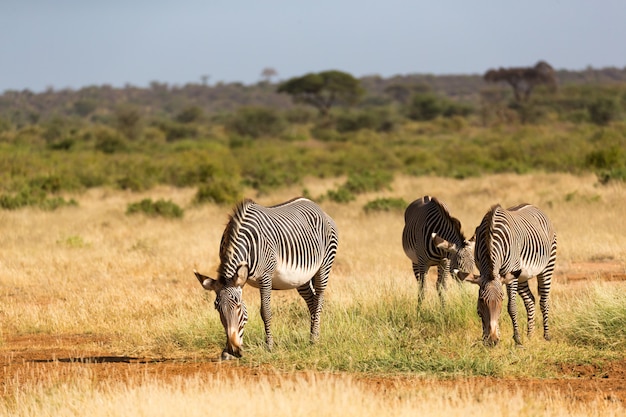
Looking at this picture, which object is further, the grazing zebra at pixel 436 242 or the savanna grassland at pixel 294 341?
the grazing zebra at pixel 436 242

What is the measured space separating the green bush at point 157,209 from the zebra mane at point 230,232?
41.3 ft

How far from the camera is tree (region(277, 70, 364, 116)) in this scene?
76.6 metres

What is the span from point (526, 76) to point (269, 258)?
8166 centimetres

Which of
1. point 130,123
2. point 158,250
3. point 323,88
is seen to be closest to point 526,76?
point 323,88

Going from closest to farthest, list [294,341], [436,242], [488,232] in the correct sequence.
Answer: [488,232] < [294,341] < [436,242]

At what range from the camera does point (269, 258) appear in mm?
8484

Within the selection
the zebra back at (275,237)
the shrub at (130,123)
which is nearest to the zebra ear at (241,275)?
the zebra back at (275,237)

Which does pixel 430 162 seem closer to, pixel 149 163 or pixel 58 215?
pixel 149 163

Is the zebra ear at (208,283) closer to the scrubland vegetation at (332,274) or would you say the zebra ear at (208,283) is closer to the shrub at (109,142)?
the scrubland vegetation at (332,274)

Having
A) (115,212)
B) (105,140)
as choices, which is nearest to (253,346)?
(115,212)

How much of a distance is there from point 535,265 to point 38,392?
5.06 m

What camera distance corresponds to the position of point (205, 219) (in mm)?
20641

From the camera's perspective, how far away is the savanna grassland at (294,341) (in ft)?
21.2

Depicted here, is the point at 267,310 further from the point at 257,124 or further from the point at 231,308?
the point at 257,124
